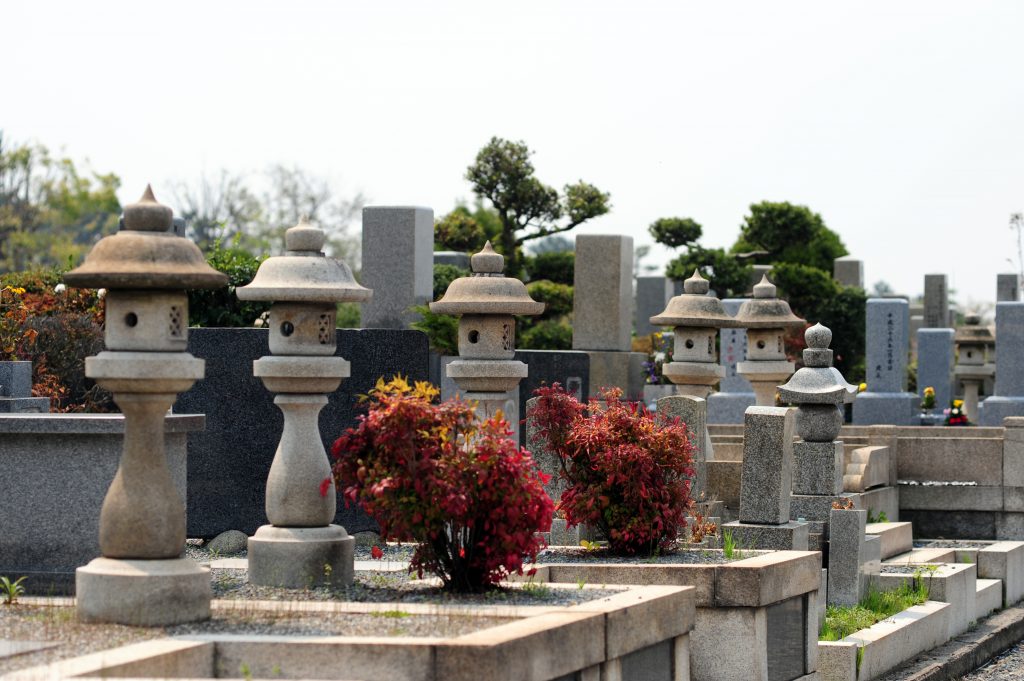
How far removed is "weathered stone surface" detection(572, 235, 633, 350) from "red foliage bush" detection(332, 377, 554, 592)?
1380cm

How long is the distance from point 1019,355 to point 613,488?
15523mm

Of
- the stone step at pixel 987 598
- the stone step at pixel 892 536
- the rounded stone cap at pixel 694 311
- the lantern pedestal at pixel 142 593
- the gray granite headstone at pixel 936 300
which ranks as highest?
the gray granite headstone at pixel 936 300

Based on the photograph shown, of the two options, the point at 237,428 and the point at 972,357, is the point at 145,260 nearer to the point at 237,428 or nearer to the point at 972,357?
the point at 237,428

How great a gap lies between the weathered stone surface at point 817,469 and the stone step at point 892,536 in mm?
1492

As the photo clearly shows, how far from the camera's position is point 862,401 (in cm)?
2672

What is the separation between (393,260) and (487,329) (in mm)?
5835

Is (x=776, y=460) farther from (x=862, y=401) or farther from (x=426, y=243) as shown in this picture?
(x=862, y=401)

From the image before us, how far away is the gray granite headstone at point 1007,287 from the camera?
34688 millimetres

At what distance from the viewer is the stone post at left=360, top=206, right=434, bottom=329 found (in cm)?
1702

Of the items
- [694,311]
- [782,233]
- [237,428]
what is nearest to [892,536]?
[694,311]

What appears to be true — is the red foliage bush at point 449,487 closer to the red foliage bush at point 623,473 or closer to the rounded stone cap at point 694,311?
the red foliage bush at point 623,473

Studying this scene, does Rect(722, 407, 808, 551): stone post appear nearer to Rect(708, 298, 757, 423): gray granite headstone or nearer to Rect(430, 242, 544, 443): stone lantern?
Rect(430, 242, 544, 443): stone lantern

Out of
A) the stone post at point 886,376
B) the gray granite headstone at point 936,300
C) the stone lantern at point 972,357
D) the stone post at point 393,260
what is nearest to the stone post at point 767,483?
the stone post at point 393,260

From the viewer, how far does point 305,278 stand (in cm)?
922
